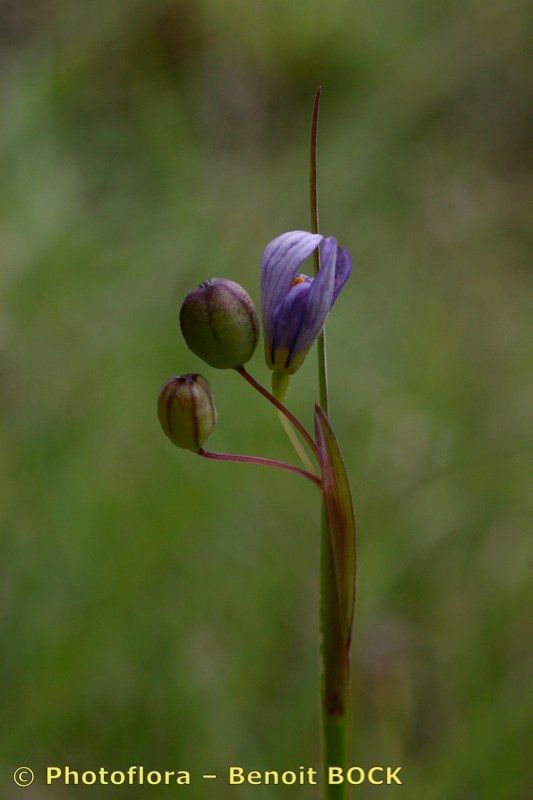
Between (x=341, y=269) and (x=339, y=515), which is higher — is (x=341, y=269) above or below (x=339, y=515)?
above

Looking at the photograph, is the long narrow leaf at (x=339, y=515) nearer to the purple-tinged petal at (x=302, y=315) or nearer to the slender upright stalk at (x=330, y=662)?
the slender upright stalk at (x=330, y=662)

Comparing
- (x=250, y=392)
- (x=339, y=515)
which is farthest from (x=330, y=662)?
(x=250, y=392)

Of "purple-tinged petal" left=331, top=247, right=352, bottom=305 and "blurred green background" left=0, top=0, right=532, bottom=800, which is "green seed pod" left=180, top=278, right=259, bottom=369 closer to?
"purple-tinged petal" left=331, top=247, right=352, bottom=305

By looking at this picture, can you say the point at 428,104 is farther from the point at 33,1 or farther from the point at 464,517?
the point at 464,517

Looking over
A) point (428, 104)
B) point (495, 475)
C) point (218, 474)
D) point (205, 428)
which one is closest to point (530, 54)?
point (428, 104)

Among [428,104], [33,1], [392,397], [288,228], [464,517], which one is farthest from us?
[428,104]

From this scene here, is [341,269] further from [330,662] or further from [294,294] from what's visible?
[330,662]
